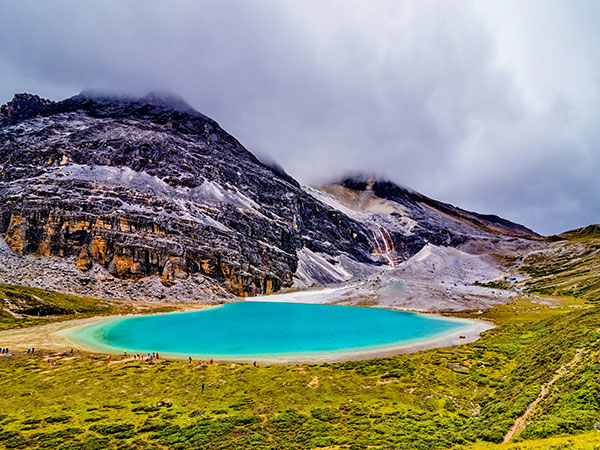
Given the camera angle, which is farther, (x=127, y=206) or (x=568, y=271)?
(x=568, y=271)

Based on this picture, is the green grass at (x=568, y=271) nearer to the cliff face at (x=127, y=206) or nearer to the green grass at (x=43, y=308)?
the cliff face at (x=127, y=206)

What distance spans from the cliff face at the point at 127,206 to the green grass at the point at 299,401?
88.8 metres

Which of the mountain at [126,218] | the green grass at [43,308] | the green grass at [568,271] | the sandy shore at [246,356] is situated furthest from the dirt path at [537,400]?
the mountain at [126,218]

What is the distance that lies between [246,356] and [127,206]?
4569 inches

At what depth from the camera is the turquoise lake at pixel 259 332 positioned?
52219 millimetres

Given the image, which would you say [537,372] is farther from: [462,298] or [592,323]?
[462,298]

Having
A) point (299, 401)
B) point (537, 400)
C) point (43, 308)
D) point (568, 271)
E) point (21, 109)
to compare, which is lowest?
point (299, 401)

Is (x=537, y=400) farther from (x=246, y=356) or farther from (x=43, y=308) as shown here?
(x=43, y=308)

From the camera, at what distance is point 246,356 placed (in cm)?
4766

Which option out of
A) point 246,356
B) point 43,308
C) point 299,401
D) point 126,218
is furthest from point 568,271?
point 43,308

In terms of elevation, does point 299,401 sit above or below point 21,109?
below

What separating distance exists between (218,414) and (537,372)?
92.1 ft

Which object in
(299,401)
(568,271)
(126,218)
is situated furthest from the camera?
(568,271)

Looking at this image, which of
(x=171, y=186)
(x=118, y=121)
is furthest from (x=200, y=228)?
(x=118, y=121)
